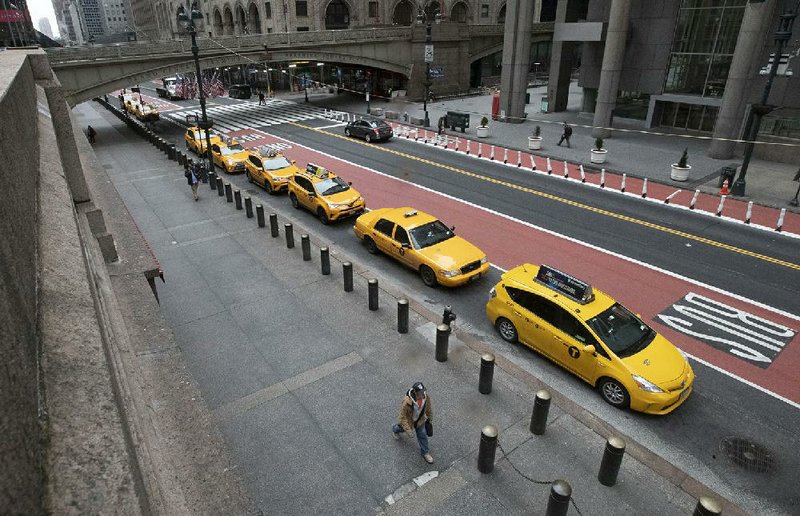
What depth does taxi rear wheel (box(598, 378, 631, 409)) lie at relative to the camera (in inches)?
363

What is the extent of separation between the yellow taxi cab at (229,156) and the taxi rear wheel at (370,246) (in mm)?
12991

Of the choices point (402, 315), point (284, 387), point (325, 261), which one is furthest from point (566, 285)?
point (325, 261)

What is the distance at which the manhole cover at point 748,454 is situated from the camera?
26.7ft

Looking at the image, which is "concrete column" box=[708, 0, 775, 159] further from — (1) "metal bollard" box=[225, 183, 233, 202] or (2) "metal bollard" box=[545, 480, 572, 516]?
(2) "metal bollard" box=[545, 480, 572, 516]

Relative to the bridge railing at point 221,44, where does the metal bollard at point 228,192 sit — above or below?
below

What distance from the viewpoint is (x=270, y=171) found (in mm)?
22469

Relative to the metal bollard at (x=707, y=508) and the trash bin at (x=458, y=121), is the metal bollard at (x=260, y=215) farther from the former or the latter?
the trash bin at (x=458, y=121)

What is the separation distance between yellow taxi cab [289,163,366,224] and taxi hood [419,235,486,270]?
216 inches

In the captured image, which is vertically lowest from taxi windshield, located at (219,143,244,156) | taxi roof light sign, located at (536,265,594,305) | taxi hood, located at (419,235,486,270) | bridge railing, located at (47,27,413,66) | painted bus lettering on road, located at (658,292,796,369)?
painted bus lettering on road, located at (658,292,796,369)

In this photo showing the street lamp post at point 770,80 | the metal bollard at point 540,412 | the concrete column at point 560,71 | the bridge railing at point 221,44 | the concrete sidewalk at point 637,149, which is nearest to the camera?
the metal bollard at point 540,412

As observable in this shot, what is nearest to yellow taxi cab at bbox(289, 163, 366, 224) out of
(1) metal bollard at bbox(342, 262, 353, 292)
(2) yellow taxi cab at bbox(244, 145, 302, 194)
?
(2) yellow taxi cab at bbox(244, 145, 302, 194)

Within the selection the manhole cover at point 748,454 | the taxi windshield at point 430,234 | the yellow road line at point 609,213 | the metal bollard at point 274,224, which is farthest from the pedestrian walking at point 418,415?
the yellow road line at point 609,213

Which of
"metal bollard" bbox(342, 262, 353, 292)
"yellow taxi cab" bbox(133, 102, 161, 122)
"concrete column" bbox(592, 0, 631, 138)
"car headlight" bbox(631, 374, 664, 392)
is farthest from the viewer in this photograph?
"yellow taxi cab" bbox(133, 102, 161, 122)

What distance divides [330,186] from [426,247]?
21.8 ft
